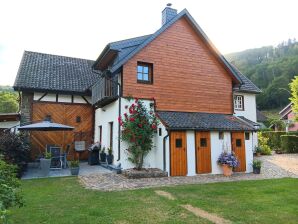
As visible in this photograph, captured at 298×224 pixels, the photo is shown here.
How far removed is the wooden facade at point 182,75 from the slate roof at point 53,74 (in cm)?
556

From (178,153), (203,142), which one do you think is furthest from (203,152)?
(178,153)

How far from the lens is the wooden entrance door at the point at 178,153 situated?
1116cm

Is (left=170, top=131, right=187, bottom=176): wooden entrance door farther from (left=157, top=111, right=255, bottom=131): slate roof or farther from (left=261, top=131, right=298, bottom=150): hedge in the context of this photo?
(left=261, top=131, right=298, bottom=150): hedge

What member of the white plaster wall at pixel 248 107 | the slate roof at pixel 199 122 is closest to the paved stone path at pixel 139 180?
the slate roof at pixel 199 122

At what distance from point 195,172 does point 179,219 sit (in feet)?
21.3

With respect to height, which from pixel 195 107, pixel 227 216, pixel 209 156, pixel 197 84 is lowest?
pixel 227 216

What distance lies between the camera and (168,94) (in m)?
13.2

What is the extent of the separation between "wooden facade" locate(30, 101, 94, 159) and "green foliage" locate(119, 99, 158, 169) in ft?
18.2

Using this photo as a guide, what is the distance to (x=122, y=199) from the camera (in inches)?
272

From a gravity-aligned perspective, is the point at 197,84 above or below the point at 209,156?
above

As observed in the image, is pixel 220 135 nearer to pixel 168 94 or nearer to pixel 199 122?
pixel 199 122


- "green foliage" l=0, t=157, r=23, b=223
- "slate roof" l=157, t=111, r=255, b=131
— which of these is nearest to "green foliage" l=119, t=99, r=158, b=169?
"slate roof" l=157, t=111, r=255, b=131

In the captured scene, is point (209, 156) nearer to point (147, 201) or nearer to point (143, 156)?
point (143, 156)

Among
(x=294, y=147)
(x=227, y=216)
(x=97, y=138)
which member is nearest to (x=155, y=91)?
(x=97, y=138)
